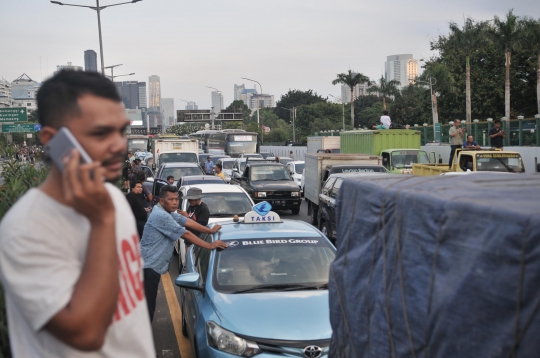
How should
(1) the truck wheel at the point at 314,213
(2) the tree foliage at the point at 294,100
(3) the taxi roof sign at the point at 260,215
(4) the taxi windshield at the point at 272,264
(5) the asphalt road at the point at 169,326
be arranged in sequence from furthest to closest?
(2) the tree foliage at the point at 294,100
(1) the truck wheel at the point at 314,213
(3) the taxi roof sign at the point at 260,215
(5) the asphalt road at the point at 169,326
(4) the taxi windshield at the point at 272,264

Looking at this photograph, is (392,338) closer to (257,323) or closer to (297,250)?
(257,323)

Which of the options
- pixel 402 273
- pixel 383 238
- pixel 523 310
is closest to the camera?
pixel 523 310

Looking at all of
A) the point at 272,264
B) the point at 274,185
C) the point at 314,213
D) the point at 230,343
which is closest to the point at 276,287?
the point at 272,264

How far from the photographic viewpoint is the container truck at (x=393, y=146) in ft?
80.6

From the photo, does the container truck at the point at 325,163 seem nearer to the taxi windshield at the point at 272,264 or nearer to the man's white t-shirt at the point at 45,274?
the taxi windshield at the point at 272,264

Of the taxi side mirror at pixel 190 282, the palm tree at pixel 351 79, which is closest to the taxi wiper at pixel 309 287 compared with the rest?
the taxi side mirror at pixel 190 282

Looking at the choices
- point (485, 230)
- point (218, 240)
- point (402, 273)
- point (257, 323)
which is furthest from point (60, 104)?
point (218, 240)

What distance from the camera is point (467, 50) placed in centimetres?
5525

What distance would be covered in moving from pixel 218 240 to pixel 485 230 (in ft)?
14.8

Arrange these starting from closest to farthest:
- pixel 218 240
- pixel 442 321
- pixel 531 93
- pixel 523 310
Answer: pixel 523 310, pixel 442 321, pixel 218 240, pixel 531 93

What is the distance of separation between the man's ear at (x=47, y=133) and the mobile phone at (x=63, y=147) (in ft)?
0.36

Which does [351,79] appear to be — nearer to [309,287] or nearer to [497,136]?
[497,136]

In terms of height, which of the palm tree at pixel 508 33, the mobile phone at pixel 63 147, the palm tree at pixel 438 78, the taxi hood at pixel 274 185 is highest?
the palm tree at pixel 508 33

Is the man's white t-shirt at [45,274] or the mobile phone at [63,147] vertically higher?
the mobile phone at [63,147]
